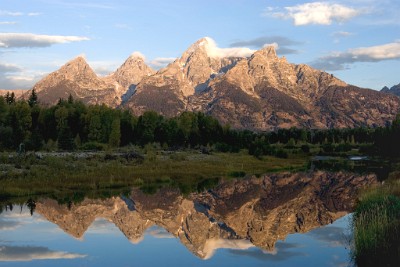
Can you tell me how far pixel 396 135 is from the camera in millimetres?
158000

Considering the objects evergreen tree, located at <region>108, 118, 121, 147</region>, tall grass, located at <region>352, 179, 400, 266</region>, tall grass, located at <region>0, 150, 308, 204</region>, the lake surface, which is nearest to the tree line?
evergreen tree, located at <region>108, 118, 121, 147</region>

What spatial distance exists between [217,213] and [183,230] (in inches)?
306

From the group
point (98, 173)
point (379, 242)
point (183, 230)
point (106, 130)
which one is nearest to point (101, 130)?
point (106, 130)

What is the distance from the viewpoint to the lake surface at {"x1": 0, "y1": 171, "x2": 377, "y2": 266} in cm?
2709

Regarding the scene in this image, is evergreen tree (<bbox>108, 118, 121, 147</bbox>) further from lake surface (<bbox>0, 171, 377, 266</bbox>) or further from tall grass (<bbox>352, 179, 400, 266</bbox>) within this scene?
tall grass (<bbox>352, 179, 400, 266</bbox>)

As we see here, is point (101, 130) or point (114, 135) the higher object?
point (101, 130)

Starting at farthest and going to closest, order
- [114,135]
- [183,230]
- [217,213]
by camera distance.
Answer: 1. [114,135]
2. [217,213]
3. [183,230]

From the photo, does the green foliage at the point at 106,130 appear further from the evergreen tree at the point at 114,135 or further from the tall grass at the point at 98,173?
the tall grass at the point at 98,173

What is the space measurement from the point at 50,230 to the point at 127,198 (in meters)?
14.9

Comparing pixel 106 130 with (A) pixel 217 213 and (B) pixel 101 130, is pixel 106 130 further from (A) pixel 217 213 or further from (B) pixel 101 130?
(A) pixel 217 213

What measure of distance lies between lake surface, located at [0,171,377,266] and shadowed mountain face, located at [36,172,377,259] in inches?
3.1

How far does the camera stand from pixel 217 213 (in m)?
43.1

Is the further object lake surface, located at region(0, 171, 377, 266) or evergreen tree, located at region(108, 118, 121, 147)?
evergreen tree, located at region(108, 118, 121, 147)

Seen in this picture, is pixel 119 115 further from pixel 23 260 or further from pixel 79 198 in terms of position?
pixel 23 260
